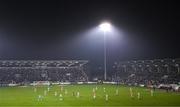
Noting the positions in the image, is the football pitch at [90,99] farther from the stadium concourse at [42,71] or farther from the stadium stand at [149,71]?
the stadium concourse at [42,71]

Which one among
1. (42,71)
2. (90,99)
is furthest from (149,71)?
(90,99)

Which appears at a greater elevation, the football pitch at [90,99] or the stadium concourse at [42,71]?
the stadium concourse at [42,71]

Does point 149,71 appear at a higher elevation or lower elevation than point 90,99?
higher

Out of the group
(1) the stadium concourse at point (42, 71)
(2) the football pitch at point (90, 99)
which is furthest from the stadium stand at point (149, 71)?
(2) the football pitch at point (90, 99)

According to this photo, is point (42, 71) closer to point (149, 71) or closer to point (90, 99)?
point (149, 71)

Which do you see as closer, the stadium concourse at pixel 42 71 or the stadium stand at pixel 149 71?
the stadium stand at pixel 149 71

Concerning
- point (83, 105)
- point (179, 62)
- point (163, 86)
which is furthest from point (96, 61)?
point (83, 105)

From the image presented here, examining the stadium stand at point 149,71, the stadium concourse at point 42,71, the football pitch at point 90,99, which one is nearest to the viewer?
the football pitch at point 90,99

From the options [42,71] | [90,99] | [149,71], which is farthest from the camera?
[42,71]

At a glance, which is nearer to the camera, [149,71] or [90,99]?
[90,99]

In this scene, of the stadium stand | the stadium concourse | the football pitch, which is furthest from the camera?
the stadium concourse

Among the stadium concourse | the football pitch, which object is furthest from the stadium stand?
the football pitch

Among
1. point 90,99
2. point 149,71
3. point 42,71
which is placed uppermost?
point 42,71

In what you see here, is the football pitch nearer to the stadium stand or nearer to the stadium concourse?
the stadium stand
